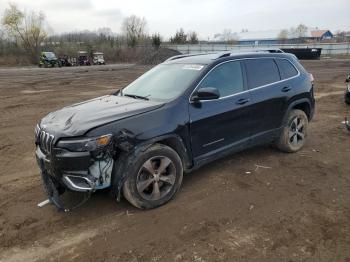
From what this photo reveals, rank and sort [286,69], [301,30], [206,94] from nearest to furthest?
[206,94] < [286,69] < [301,30]

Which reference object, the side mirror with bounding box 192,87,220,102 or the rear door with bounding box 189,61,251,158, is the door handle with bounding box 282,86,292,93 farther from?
the side mirror with bounding box 192,87,220,102

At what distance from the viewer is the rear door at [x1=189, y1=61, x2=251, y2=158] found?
4562 mm

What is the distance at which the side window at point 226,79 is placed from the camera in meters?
4.84

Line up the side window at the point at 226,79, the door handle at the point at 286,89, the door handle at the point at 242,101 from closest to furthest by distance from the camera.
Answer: the side window at the point at 226,79
the door handle at the point at 242,101
the door handle at the point at 286,89

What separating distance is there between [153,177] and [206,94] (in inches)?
→ 49.7

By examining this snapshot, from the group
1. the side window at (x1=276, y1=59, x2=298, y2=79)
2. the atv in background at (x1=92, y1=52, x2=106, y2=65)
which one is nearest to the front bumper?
the side window at (x1=276, y1=59, x2=298, y2=79)

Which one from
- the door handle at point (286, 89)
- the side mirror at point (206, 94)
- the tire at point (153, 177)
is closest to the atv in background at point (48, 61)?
the door handle at point (286, 89)

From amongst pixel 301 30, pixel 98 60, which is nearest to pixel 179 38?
pixel 98 60

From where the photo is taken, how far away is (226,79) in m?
5.04

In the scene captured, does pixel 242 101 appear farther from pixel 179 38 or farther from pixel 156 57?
pixel 179 38

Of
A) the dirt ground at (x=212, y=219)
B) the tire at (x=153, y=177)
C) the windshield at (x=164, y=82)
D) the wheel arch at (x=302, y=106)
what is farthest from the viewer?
the wheel arch at (x=302, y=106)

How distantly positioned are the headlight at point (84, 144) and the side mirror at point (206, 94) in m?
1.39

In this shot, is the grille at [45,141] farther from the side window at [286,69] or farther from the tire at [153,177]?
the side window at [286,69]

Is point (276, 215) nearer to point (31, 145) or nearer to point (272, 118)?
point (272, 118)
